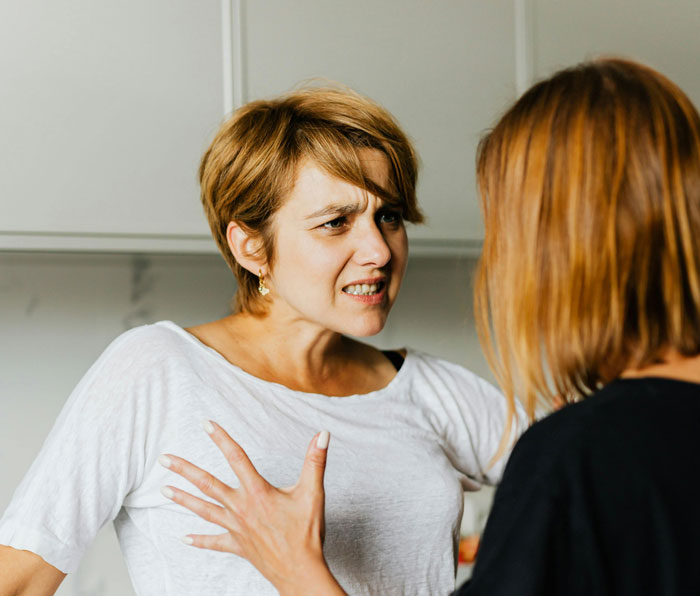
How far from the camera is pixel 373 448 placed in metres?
1.15

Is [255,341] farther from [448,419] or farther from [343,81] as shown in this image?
[343,81]

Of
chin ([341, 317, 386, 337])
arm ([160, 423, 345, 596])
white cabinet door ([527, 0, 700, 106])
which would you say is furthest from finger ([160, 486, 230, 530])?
white cabinet door ([527, 0, 700, 106])

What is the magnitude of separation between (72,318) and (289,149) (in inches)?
28.8

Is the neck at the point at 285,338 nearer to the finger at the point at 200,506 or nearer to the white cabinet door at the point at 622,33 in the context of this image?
the finger at the point at 200,506

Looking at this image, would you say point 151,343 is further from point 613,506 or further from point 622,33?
point 622,33

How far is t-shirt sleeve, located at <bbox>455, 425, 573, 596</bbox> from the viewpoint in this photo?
1.93ft

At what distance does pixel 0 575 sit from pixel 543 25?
133cm

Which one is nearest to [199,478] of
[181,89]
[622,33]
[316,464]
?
[316,464]

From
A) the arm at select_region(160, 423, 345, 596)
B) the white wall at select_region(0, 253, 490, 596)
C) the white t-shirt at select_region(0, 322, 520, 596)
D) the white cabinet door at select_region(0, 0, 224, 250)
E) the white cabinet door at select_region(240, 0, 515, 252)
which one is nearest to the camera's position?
the arm at select_region(160, 423, 345, 596)

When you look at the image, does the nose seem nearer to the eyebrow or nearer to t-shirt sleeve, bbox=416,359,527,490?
the eyebrow

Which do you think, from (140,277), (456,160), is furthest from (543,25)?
(140,277)

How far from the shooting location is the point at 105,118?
1293 millimetres

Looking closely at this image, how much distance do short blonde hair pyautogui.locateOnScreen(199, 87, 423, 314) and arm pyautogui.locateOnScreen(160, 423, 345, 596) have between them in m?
0.38

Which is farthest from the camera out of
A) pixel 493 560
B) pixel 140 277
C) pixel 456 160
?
pixel 140 277
